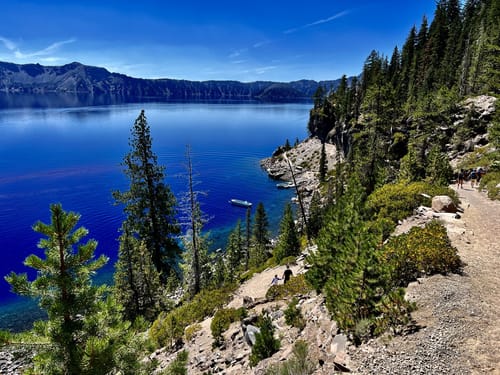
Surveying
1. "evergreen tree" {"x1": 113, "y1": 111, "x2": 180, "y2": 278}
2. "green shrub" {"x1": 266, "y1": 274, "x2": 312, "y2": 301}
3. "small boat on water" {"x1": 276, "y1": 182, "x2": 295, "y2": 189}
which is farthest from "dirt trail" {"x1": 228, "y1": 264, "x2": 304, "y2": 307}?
"small boat on water" {"x1": 276, "y1": 182, "x2": 295, "y2": 189}

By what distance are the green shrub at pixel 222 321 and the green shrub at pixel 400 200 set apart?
32.1ft

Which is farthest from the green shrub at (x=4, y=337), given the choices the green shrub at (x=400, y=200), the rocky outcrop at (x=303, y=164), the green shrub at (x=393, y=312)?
the rocky outcrop at (x=303, y=164)

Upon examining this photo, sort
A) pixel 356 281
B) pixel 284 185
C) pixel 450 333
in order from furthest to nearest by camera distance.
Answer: pixel 284 185 < pixel 356 281 < pixel 450 333

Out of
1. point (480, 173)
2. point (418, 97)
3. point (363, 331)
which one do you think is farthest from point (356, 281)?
point (418, 97)

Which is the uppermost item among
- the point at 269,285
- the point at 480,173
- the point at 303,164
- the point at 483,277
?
the point at 480,173

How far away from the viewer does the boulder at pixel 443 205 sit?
17.1m

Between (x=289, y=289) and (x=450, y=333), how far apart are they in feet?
32.4

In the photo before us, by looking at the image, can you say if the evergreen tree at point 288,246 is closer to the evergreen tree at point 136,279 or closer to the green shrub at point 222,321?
the evergreen tree at point 136,279

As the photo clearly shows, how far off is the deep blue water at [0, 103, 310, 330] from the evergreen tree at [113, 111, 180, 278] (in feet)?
20.4

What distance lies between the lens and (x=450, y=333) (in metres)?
7.46

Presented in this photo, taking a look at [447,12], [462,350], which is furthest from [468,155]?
[447,12]

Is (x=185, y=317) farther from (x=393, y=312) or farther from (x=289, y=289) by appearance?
(x=393, y=312)

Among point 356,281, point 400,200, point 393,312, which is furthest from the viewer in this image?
point 400,200

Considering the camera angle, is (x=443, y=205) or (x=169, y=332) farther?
(x=169, y=332)
